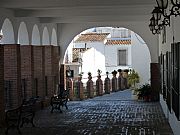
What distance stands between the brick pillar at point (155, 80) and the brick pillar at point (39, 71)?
5.25 meters

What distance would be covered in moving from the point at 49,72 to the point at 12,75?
5087 millimetres

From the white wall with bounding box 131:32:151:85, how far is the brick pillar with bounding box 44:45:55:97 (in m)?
7.00

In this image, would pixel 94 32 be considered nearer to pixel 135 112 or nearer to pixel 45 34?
pixel 45 34

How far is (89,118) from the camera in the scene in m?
14.6

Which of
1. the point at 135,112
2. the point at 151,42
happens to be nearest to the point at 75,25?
the point at 151,42

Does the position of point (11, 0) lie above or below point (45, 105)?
above

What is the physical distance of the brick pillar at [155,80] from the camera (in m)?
20.5

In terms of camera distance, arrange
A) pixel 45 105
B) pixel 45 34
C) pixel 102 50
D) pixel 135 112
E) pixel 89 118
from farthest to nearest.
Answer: pixel 102 50, pixel 45 34, pixel 45 105, pixel 135 112, pixel 89 118

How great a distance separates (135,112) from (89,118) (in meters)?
2.28

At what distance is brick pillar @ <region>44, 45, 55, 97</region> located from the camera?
19562mm

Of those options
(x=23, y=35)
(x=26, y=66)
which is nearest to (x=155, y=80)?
(x=26, y=66)

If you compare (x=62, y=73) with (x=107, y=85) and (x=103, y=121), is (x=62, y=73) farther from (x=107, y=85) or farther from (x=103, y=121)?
(x=103, y=121)

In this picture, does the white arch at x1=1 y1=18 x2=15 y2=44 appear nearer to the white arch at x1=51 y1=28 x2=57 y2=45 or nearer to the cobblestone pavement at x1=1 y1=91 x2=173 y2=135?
the cobblestone pavement at x1=1 y1=91 x2=173 y2=135

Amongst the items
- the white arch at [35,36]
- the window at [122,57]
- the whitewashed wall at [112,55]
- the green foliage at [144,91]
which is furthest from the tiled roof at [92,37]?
the white arch at [35,36]
